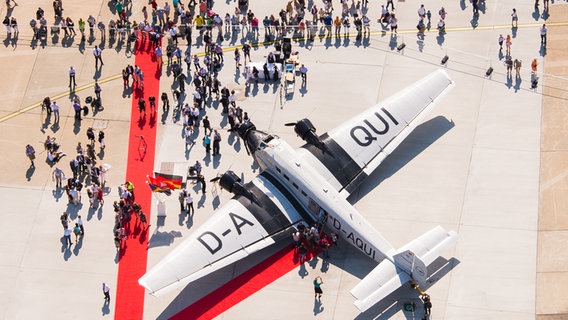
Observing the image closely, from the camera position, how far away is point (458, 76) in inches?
3132

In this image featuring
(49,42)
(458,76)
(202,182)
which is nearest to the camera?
(202,182)

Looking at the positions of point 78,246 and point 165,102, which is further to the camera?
point 165,102

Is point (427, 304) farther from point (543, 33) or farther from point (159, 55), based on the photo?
point (159, 55)

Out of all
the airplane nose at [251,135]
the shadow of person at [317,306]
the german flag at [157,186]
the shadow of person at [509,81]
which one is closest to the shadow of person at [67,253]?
the german flag at [157,186]

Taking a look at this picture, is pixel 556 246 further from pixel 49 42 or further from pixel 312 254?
pixel 49 42

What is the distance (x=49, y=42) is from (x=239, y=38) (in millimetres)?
13663

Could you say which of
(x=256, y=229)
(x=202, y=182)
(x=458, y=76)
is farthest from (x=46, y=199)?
(x=458, y=76)

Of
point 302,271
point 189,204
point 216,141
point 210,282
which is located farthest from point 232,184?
point 302,271

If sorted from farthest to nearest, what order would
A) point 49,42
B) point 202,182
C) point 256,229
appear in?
point 49,42 → point 202,182 → point 256,229

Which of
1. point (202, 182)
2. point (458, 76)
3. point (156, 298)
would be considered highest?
point (458, 76)

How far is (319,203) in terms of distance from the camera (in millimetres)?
67625

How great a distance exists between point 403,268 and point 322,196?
655cm

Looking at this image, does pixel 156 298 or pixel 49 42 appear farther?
pixel 49 42

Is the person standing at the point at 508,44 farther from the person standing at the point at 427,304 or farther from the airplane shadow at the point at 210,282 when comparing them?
the person standing at the point at 427,304
